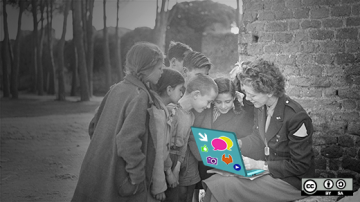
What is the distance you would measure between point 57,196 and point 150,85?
2656 mm

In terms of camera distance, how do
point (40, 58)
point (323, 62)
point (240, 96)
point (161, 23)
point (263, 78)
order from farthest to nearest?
point (161, 23), point (40, 58), point (323, 62), point (240, 96), point (263, 78)

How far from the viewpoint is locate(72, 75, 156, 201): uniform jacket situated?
2283mm

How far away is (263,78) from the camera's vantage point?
8.18ft

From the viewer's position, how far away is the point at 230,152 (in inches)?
90.7

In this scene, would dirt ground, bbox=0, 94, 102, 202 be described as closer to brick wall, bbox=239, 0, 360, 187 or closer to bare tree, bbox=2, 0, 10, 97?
bare tree, bbox=2, 0, 10, 97

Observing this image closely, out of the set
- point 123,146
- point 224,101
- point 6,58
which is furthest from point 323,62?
point 6,58

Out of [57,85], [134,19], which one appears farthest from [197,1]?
[57,85]

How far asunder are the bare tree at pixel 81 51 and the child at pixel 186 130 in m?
3.17

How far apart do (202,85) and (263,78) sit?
0.59m

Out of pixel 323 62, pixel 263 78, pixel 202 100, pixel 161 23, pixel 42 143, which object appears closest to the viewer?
pixel 263 78

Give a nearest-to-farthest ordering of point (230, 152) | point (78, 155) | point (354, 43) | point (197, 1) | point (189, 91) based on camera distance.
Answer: point (230, 152) < point (189, 91) < point (354, 43) < point (78, 155) < point (197, 1)

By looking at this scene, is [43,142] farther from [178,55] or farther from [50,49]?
[178,55]

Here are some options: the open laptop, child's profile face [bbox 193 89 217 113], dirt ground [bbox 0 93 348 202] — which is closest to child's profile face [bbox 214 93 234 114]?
child's profile face [bbox 193 89 217 113]

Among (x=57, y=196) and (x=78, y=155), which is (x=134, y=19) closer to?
(x=78, y=155)
